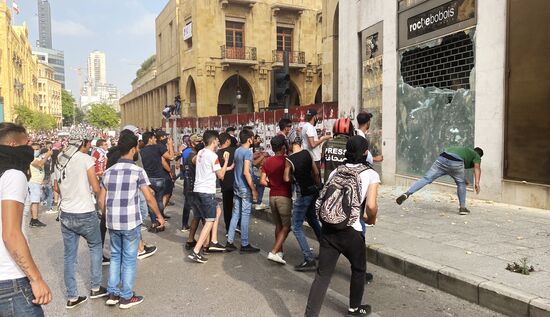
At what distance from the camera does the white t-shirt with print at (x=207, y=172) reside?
6211 mm

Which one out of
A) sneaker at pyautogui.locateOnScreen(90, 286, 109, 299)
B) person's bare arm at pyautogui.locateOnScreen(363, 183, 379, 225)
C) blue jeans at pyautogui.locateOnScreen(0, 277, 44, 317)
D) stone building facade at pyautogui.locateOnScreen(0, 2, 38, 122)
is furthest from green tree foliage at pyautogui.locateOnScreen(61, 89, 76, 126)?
blue jeans at pyautogui.locateOnScreen(0, 277, 44, 317)

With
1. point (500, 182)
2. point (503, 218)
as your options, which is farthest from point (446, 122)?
point (503, 218)

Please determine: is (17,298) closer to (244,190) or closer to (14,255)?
(14,255)

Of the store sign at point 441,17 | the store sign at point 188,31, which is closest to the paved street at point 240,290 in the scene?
the store sign at point 441,17

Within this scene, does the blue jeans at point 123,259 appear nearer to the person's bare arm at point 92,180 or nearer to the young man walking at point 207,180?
the person's bare arm at point 92,180

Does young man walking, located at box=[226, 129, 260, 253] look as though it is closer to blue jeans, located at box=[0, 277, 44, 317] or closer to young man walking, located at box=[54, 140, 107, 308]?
young man walking, located at box=[54, 140, 107, 308]

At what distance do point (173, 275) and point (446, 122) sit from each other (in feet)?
23.4

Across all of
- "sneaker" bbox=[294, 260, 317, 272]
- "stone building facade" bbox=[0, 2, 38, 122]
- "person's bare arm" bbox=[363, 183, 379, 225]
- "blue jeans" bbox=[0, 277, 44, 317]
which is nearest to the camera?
"blue jeans" bbox=[0, 277, 44, 317]

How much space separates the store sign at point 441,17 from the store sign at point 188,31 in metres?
21.6

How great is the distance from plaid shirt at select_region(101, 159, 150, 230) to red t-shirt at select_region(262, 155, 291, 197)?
1745 millimetres

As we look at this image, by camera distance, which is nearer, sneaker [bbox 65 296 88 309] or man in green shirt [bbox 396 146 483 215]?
sneaker [bbox 65 296 88 309]

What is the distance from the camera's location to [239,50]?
96.3 ft

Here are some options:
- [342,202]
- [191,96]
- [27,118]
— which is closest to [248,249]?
[342,202]

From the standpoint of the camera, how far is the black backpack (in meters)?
3.68
